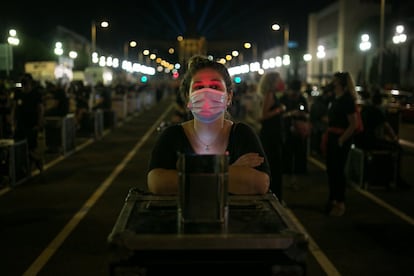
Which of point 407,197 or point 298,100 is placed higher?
point 298,100

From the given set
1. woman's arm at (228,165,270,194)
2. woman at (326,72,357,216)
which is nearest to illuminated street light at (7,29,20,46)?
woman at (326,72,357,216)

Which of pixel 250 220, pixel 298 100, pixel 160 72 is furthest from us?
pixel 160 72

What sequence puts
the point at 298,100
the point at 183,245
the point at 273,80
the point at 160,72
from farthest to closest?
the point at 160,72
the point at 298,100
the point at 273,80
the point at 183,245

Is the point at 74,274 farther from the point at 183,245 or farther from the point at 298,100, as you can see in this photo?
the point at 298,100

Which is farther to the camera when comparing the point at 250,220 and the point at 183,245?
the point at 250,220

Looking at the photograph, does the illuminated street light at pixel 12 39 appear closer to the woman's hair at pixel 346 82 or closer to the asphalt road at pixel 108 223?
the asphalt road at pixel 108 223

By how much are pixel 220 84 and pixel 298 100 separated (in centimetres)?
922

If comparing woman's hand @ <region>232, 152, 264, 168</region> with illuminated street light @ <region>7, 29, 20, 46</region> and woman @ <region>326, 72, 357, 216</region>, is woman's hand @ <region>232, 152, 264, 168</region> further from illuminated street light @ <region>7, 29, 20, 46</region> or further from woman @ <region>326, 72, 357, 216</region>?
illuminated street light @ <region>7, 29, 20, 46</region>

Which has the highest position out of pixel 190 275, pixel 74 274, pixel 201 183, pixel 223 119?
pixel 223 119

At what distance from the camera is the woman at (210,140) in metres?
3.48

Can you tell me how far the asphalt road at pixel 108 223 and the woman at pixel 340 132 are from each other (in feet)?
1.04

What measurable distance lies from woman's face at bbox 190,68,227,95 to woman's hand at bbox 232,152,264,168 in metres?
0.36

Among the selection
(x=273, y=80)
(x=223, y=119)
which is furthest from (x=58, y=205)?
(x=223, y=119)

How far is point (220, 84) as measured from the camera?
356 centimetres
